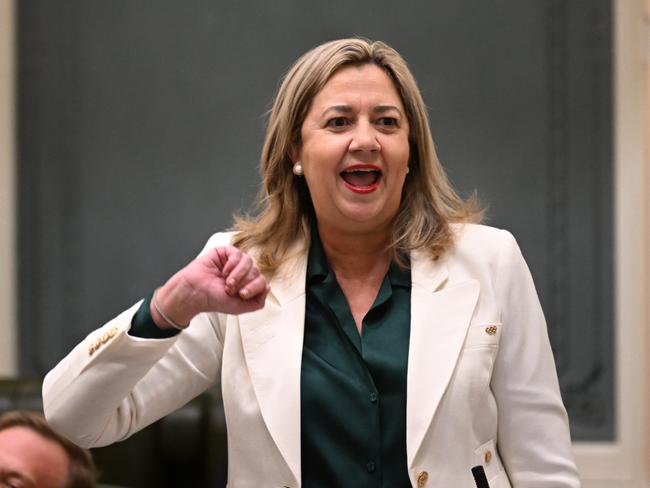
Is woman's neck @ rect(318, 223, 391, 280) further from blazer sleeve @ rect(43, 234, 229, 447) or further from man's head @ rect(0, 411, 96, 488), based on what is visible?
man's head @ rect(0, 411, 96, 488)

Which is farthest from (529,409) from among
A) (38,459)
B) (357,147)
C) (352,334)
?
(38,459)

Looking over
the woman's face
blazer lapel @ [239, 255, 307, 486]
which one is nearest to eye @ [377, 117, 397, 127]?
the woman's face

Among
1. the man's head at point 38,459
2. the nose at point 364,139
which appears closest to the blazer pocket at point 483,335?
the nose at point 364,139

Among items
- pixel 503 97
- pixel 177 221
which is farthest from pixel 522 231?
pixel 177 221

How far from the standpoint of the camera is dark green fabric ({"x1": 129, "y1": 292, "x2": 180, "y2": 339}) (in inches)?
67.4

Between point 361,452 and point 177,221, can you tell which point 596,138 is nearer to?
point 177,221

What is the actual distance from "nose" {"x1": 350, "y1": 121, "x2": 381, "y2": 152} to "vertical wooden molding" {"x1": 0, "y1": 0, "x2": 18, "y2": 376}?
308 cm

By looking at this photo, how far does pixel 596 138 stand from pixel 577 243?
0.45 m

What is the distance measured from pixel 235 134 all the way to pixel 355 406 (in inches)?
118

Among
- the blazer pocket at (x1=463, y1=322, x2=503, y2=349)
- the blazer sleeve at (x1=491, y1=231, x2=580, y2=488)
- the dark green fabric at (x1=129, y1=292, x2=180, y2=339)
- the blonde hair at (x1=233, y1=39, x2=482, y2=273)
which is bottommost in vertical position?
the blazer sleeve at (x1=491, y1=231, x2=580, y2=488)

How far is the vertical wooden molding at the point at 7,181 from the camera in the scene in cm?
459

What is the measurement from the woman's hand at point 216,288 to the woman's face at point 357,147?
11.1 inches

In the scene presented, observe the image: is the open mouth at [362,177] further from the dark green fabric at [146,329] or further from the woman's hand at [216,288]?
the dark green fabric at [146,329]

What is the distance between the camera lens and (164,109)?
15.1 ft
